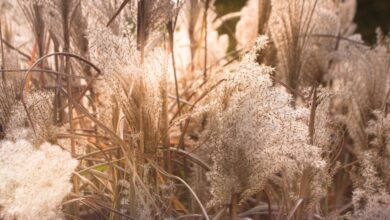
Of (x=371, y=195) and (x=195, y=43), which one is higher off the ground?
(x=195, y=43)

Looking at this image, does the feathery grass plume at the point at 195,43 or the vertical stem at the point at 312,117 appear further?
the feathery grass plume at the point at 195,43

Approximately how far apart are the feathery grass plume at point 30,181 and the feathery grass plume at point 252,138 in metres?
0.16

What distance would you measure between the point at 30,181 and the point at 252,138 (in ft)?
0.73

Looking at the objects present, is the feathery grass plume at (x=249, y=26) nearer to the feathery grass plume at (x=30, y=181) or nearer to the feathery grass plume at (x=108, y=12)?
the feathery grass plume at (x=108, y=12)

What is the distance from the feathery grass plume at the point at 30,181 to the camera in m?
0.63

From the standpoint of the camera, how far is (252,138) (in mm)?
676

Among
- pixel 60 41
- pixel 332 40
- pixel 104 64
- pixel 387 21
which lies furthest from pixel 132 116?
pixel 387 21

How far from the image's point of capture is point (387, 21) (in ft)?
Answer: 9.80

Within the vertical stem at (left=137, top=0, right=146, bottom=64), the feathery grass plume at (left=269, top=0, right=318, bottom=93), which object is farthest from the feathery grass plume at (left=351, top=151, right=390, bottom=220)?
the vertical stem at (left=137, top=0, right=146, bottom=64)

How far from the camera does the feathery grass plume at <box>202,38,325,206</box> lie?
26.9 inches

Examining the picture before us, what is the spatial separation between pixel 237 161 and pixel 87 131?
33 centimetres

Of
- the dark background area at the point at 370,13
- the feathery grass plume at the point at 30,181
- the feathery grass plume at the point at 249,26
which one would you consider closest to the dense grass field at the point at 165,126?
the feathery grass plume at the point at 30,181

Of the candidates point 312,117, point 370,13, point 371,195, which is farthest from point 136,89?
point 370,13

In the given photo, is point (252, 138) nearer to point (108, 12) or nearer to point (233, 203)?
point (233, 203)
